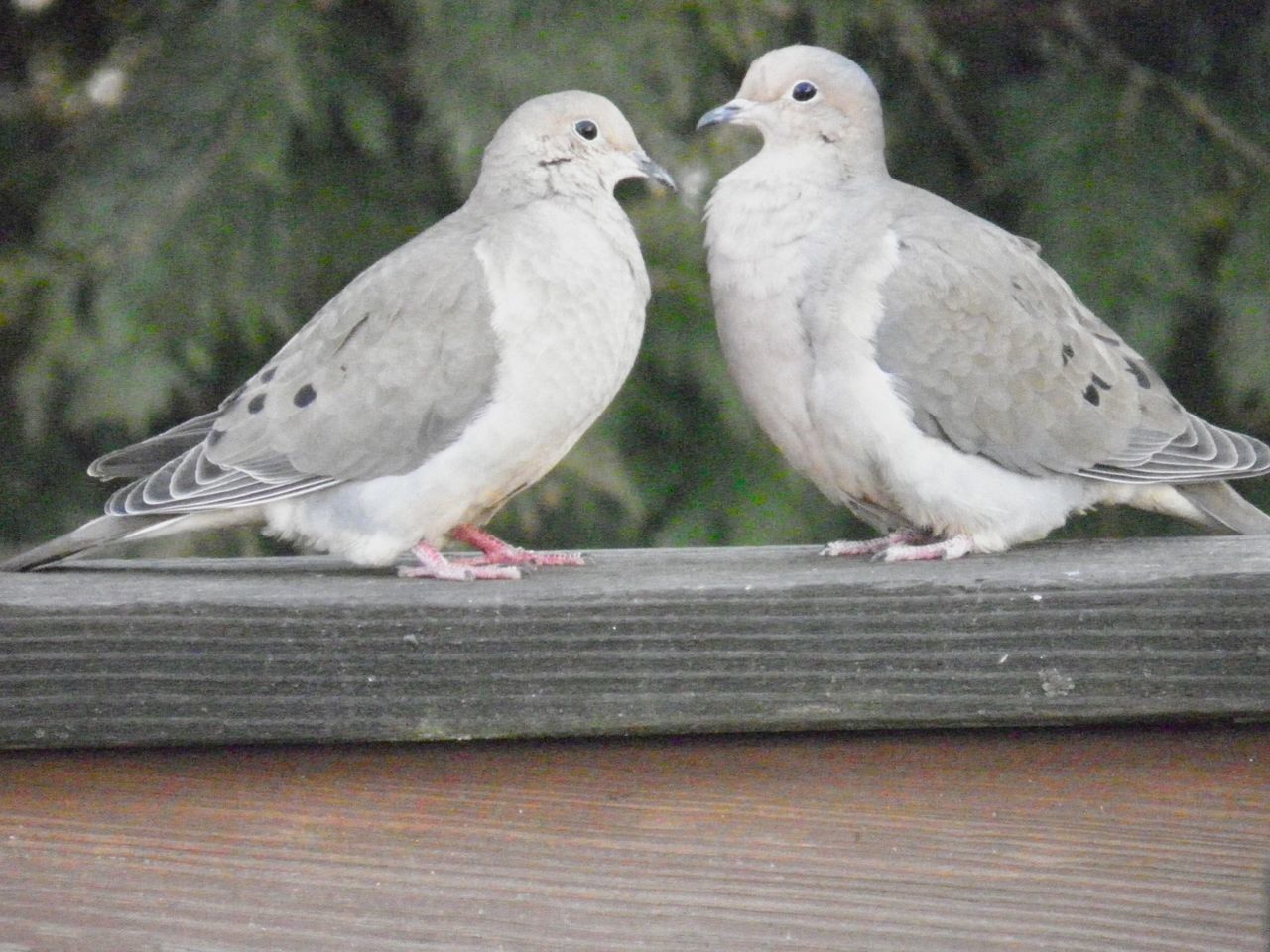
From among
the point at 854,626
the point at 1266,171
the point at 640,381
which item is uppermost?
the point at 854,626

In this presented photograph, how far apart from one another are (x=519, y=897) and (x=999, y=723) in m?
0.38

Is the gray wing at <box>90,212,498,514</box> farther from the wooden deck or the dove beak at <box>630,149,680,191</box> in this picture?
the wooden deck

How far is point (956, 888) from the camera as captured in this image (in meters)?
1.23

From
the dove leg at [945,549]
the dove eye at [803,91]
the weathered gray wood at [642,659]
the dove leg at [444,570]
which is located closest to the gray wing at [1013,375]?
the dove leg at [945,549]

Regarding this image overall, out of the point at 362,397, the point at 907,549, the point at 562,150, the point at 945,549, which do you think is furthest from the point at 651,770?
the point at 562,150

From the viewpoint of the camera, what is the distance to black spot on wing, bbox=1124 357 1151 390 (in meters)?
2.47

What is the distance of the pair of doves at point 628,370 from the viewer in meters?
2.12

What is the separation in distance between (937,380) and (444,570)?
2.54ft

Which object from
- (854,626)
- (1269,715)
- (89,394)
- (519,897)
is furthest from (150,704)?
(89,394)

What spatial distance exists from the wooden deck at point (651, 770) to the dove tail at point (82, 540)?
48 centimetres

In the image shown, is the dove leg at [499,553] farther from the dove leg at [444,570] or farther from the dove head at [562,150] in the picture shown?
the dove head at [562,150]

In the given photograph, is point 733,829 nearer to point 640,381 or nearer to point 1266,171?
point 640,381

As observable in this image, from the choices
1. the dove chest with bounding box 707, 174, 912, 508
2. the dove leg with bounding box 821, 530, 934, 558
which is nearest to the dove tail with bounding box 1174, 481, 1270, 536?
the dove leg with bounding box 821, 530, 934, 558

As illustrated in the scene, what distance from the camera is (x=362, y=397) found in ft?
7.11
